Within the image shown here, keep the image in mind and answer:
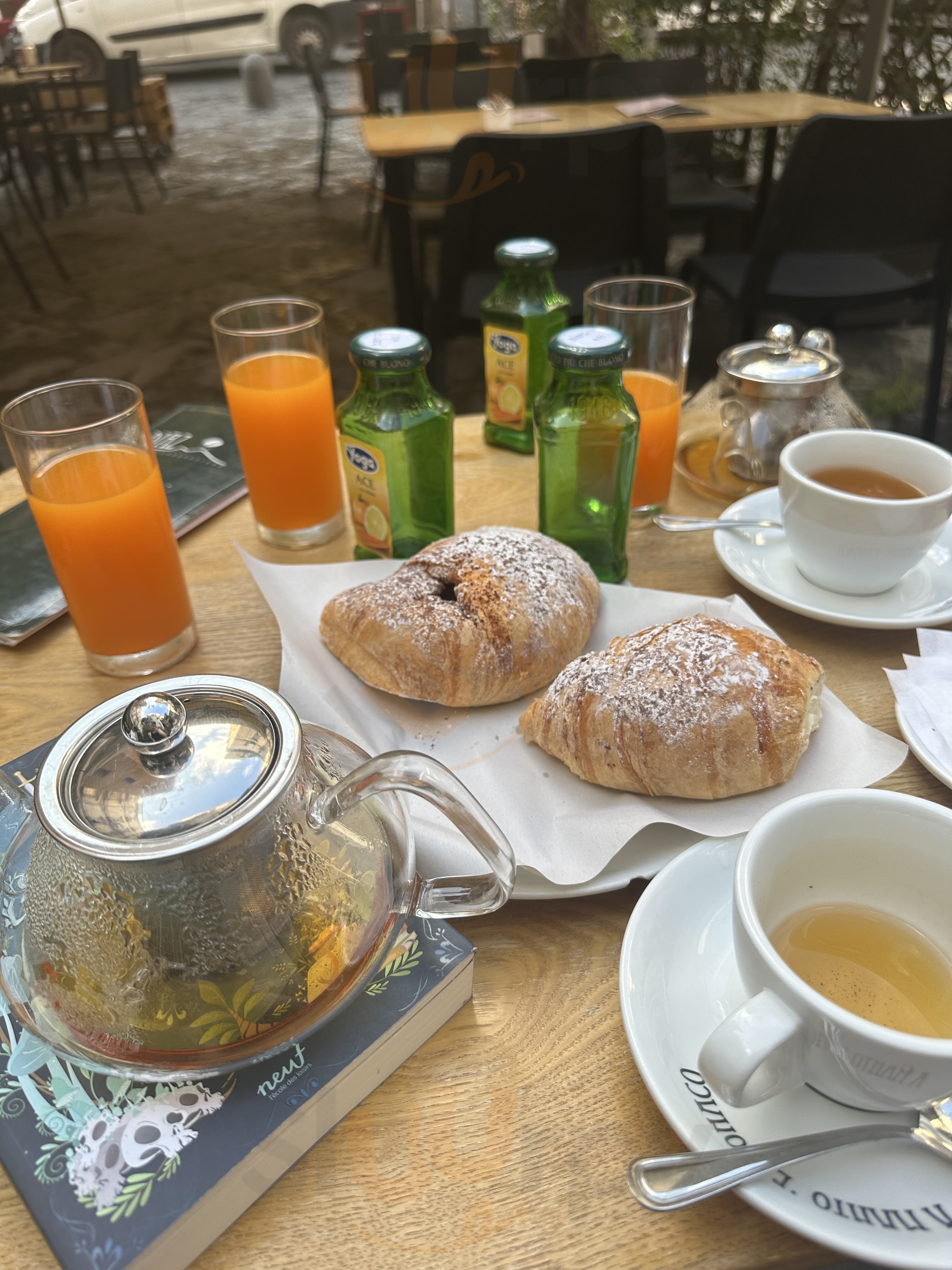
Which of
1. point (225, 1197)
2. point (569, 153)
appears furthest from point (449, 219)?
point (225, 1197)

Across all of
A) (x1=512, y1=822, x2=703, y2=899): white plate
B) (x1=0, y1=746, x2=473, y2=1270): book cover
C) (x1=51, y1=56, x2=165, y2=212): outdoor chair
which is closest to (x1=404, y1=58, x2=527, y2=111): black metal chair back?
(x1=51, y1=56, x2=165, y2=212): outdoor chair

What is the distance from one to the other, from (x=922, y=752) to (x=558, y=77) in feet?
9.09

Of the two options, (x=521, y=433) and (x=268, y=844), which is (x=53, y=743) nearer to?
(x=268, y=844)

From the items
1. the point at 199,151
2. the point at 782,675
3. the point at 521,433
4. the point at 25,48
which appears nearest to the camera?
the point at 782,675

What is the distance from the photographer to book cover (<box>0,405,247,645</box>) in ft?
3.05

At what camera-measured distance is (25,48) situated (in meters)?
1.83

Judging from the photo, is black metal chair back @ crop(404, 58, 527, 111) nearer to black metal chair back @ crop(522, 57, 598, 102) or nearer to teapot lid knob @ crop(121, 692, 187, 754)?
black metal chair back @ crop(522, 57, 598, 102)

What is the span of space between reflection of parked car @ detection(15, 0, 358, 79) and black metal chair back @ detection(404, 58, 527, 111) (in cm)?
34

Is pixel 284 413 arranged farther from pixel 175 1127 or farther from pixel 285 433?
pixel 175 1127

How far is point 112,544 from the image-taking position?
2.62ft

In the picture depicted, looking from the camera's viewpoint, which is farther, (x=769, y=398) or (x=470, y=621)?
(x=769, y=398)

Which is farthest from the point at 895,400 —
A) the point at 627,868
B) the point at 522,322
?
the point at 627,868

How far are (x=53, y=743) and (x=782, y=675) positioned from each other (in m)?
0.54

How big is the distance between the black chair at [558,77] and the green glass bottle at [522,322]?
1.97m
